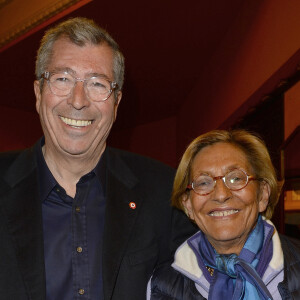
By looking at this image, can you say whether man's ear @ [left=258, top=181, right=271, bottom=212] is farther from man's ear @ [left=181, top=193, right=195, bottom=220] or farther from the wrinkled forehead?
man's ear @ [left=181, top=193, right=195, bottom=220]

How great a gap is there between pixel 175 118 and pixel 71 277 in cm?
707

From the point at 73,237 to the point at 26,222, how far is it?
0.19 metres

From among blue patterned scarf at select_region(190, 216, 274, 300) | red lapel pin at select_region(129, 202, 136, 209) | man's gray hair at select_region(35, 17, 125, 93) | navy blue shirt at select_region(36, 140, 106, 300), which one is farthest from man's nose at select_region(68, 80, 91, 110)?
blue patterned scarf at select_region(190, 216, 274, 300)

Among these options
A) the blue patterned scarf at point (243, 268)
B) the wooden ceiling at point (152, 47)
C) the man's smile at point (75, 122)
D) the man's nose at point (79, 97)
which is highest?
the wooden ceiling at point (152, 47)

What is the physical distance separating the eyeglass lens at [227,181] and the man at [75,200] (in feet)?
0.74

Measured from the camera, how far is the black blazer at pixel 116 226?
68.2 inches

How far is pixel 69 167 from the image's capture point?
1916 millimetres

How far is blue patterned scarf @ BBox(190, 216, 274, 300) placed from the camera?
73.3 inches

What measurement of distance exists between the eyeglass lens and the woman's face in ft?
0.06

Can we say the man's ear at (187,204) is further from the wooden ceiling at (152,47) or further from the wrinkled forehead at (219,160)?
the wooden ceiling at (152,47)

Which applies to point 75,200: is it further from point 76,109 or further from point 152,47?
point 152,47

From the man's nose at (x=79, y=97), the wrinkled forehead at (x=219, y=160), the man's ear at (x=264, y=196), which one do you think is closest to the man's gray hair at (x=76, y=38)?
the man's nose at (x=79, y=97)

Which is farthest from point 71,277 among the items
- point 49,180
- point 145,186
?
point 145,186

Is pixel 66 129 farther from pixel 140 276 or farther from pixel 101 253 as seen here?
pixel 140 276
